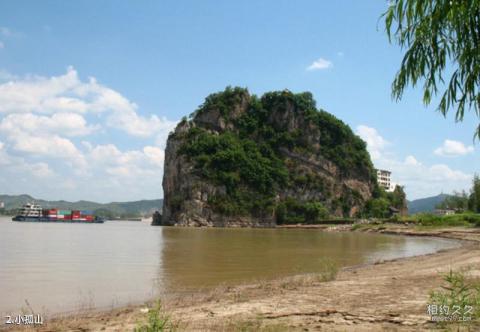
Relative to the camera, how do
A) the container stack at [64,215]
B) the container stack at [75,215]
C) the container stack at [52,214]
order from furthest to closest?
the container stack at [75,215] < the container stack at [64,215] < the container stack at [52,214]

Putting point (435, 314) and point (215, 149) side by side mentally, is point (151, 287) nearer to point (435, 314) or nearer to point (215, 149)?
point (435, 314)

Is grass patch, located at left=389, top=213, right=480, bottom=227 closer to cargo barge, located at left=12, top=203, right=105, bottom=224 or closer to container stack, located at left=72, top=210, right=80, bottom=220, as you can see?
container stack, located at left=72, top=210, right=80, bottom=220

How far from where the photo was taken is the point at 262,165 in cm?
15438

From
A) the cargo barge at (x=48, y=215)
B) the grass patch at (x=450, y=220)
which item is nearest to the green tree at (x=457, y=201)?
the grass patch at (x=450, y=220)

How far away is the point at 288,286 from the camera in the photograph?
15.6 m

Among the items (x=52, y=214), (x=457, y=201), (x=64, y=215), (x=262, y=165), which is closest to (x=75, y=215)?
(x=64, y=215)

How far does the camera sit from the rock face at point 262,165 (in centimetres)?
14500

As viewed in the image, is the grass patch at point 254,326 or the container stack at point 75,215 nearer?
the grass patch at point 254,326

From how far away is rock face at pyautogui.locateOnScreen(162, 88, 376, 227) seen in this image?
14500 centimetres

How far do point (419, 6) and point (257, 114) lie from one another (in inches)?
6344

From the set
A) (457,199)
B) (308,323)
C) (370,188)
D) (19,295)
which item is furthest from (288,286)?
(370,188)

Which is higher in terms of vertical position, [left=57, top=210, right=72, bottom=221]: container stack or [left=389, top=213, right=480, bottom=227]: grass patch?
[left=389, top=213, right=480, bottom=227]: grass patch

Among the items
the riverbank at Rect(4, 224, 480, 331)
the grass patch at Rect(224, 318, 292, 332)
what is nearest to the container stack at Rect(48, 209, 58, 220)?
the riverbank at Rect(4, 224, 480, 331)

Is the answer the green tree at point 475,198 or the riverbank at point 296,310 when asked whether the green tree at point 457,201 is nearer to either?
the green tree at point 475,198
